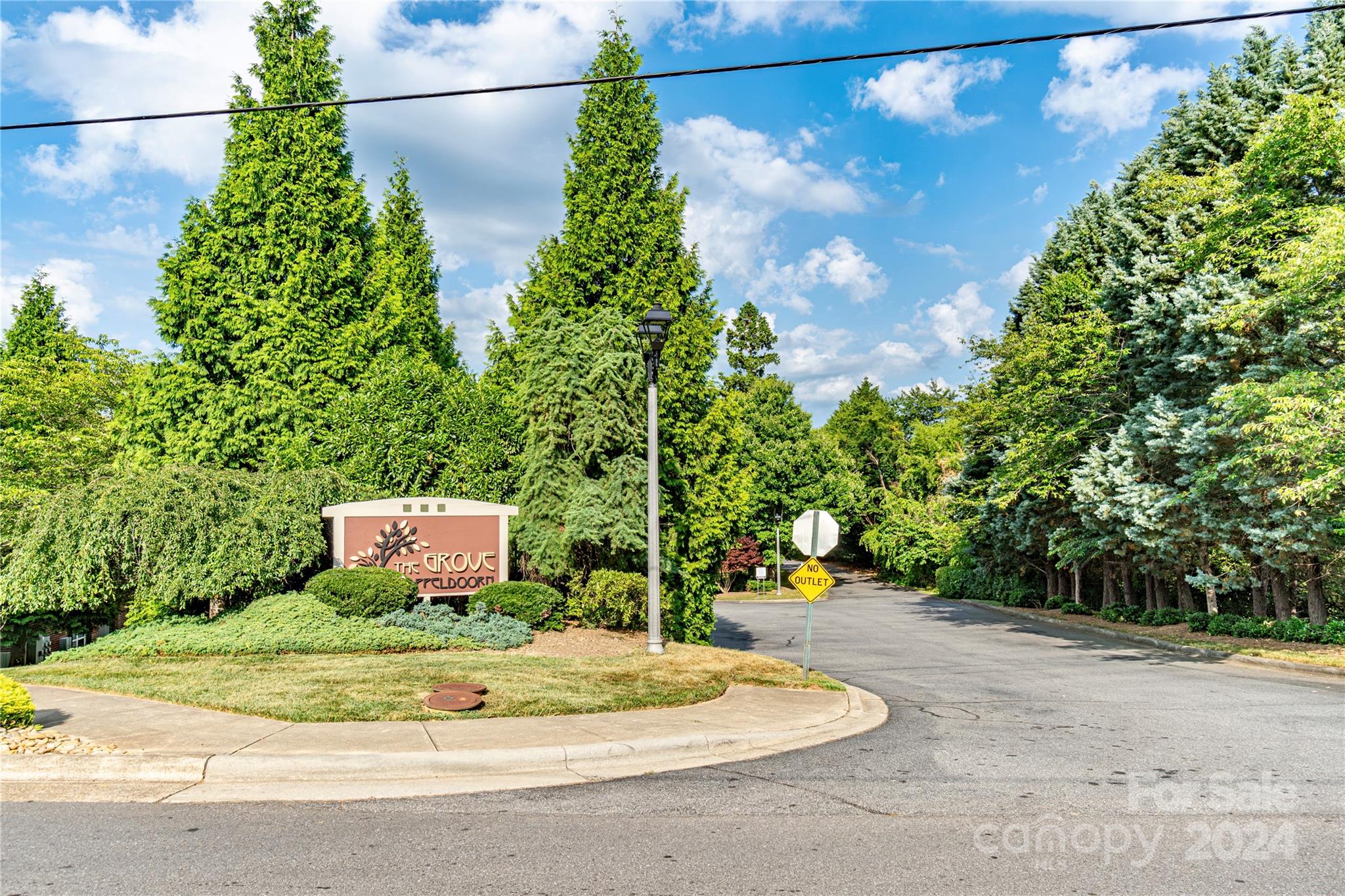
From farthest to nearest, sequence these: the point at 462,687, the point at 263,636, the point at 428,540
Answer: the point at 428,540 → the point at 263,636 → the point at 462,687

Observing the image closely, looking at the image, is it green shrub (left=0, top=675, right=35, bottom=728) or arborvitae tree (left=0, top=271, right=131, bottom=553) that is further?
arborvitae tree (left=0, top=271, right=131, bottom=553)

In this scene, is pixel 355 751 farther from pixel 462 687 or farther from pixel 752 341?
pixel 752 341

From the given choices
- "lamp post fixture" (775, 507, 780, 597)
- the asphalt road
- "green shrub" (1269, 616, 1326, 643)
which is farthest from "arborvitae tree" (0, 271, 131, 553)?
"lamp post fixture" (775, 507, 780, 597)

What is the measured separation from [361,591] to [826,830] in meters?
9.88

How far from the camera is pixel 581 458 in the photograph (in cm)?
Answer: 1453

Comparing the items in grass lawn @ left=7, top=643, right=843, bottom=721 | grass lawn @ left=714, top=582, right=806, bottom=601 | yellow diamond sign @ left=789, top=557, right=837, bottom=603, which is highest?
yellow diamond sign @ left=789, top=557, right=837, bottom=603

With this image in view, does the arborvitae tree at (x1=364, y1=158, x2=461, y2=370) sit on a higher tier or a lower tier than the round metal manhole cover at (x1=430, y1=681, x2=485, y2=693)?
higher

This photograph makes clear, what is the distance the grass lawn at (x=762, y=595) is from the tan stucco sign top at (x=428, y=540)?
97.3 ft

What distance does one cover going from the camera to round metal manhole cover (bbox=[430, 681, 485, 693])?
344 inches

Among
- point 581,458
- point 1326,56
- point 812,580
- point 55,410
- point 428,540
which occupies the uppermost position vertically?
point 1326,56

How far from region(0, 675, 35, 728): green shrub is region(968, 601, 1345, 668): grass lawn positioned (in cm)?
2006

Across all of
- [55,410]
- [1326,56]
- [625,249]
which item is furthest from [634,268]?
[55,410]

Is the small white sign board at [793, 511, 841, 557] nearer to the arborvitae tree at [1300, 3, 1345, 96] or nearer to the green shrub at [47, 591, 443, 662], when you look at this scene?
the green shrub at [47, 591, 443, 662]

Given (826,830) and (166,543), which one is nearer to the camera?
(826,830)
